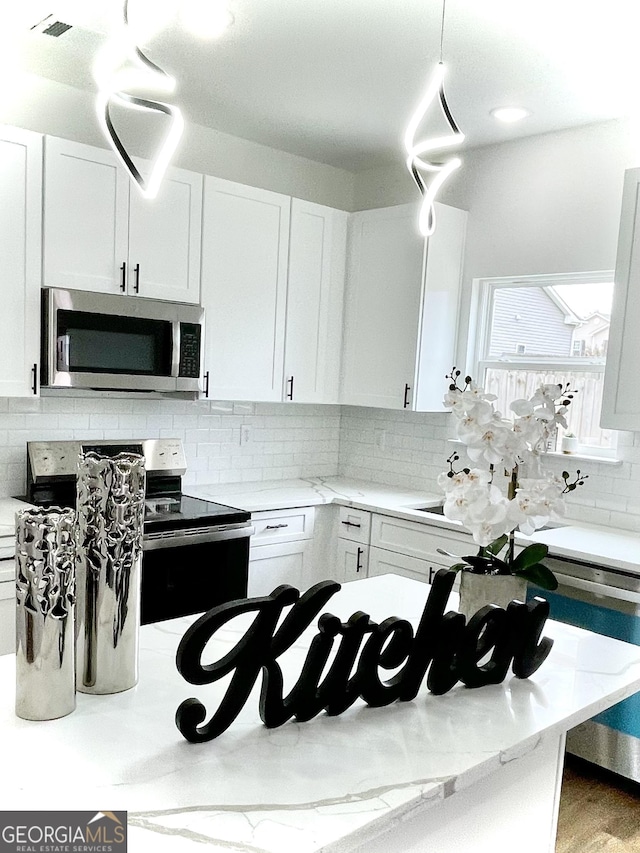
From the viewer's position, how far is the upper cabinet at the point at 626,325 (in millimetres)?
3045

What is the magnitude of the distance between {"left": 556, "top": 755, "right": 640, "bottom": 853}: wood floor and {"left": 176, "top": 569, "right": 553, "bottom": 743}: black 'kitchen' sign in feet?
5.16

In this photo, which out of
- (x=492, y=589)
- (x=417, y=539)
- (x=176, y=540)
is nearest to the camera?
(x=492, y=589)

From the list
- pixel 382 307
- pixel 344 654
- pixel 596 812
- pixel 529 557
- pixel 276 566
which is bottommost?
pixel 596 812

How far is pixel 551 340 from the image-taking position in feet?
12.8

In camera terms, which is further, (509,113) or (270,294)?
(270,294)

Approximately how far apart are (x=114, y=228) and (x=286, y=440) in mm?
1716

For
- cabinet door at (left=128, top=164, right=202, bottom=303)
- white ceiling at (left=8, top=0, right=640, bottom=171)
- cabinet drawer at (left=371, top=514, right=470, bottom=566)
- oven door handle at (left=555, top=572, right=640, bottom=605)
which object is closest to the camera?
white ceiling at (left=8, top=0, right=640, bottom=171)

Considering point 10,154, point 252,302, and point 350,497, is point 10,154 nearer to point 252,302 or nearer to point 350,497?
point 252,302

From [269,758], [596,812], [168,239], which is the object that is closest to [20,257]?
[168,239]

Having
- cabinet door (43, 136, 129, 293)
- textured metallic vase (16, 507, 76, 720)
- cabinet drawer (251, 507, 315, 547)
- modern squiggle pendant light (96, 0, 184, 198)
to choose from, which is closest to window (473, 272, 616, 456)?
cabinet drawer (251, 507, 315, 547)

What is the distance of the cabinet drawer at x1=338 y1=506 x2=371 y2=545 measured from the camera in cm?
382

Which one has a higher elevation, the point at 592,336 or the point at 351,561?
the point at 592,336

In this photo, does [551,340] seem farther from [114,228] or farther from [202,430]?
[114,228]

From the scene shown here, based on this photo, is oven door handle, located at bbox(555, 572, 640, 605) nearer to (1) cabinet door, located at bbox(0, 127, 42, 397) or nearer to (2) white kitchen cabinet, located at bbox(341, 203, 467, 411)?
(2) white kitchen cabinet, located at bbox(341, 203, 467, 411)
